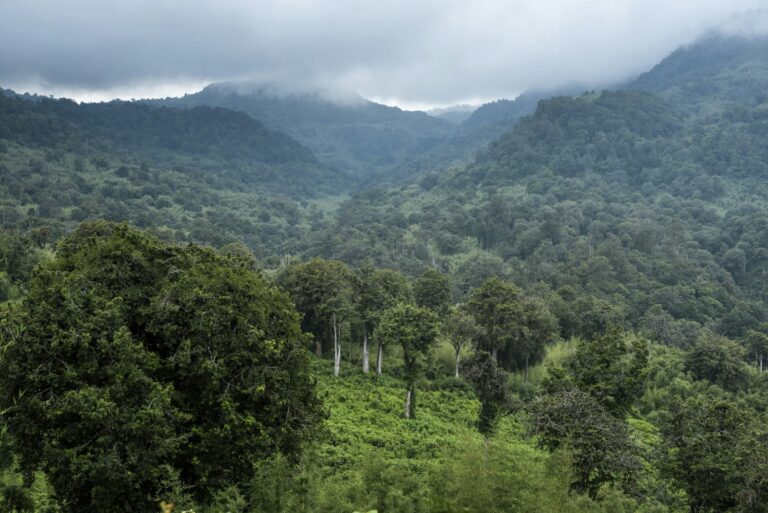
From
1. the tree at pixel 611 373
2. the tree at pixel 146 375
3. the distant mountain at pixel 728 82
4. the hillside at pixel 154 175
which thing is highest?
the distant mountain at pixel 728 82

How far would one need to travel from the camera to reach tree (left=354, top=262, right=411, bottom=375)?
33562 millimetres

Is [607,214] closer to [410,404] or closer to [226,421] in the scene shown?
[410,404]

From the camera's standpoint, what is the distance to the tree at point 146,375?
444 inches

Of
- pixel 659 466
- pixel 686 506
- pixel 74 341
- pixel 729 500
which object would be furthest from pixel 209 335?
pixel 686 506

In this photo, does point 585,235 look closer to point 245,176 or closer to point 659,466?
point 659,466

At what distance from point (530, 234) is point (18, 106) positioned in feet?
403

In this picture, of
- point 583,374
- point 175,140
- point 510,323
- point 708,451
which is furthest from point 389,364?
point 175,140

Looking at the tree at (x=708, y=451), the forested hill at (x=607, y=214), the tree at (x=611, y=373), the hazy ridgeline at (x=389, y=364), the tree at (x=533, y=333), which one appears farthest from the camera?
the forested hill at (x=607, y=214)

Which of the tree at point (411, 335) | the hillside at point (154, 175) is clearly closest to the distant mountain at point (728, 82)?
the hillside at point (154, 175)

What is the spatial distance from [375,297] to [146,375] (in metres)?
21.6

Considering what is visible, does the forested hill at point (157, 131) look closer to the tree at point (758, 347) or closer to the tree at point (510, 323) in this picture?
the tree at point (510, 323)

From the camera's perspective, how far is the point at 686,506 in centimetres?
1808

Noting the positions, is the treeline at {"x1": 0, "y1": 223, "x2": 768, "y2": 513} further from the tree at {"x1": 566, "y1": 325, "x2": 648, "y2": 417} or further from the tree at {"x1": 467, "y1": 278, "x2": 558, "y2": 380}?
the tree at {"x1": 467, "y1": 278, "x2": 558, "y2": 380}

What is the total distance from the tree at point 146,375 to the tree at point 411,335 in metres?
12.0
